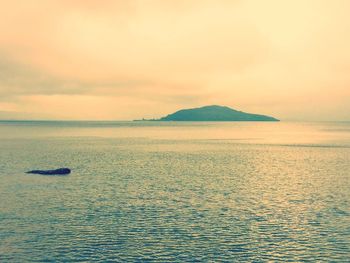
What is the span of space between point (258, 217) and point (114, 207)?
19.5m

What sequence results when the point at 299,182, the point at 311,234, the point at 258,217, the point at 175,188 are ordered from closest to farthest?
the point at 311,234 < the point at 258,217 < the point at 175,188 < the point at 299,182

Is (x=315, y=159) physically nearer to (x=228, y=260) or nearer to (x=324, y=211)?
(x=324, y=211)

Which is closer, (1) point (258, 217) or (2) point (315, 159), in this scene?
(1) point (258, 217)

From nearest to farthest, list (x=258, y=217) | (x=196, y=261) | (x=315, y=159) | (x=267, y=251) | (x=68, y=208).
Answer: (x=196, y=261) → (x=267, y=251) → (x=258, y=217) → (x=68, y=208) → (x=315, y=159)

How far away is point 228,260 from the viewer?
3606 cm

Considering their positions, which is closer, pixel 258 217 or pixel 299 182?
pixel 258 217

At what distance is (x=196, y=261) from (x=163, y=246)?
193 inches

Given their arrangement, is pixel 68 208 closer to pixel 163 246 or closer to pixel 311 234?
pixel 163 246

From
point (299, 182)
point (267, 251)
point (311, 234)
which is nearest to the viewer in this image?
point (267, 251)

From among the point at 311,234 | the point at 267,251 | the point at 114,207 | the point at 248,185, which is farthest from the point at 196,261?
the point at 248,185

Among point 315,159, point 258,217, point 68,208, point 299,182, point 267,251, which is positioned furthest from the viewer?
point 315,159

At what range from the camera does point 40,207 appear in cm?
5578

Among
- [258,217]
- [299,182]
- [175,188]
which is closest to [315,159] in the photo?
[299,182]

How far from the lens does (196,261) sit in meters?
35.8
